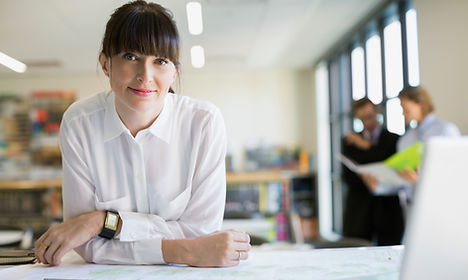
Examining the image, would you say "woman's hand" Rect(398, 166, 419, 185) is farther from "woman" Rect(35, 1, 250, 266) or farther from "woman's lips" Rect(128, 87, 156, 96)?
"woman's lips" Rect(128, 87, 156, 96)

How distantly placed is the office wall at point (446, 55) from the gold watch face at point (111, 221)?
2.28 metres

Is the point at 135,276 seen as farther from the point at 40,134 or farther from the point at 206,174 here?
the point at 40,134

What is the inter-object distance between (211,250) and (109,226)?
0.24 meters

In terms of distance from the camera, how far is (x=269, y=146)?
21.5 feet

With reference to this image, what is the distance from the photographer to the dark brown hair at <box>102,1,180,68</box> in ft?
3.31

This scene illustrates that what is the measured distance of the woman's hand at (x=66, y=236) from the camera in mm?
941

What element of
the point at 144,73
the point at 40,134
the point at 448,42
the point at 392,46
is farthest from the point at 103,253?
the point at 40,134

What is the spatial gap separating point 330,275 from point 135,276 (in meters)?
0.34

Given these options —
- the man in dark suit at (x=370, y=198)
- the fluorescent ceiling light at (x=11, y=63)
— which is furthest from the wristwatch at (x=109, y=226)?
the man in dark suit at (x=370, y=198)

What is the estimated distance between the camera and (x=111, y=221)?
1003mm

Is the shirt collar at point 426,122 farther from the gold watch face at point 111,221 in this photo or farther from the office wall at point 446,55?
the gold watch face at point 111,221

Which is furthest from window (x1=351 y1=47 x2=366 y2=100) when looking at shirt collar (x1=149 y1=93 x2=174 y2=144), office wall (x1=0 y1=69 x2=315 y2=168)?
shirt collar (x1=149 y1=93 x2=174 y2=144)

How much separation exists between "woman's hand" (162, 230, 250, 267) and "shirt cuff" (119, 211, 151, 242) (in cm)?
7

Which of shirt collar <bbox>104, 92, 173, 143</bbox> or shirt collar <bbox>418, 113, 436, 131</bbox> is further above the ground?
shirt collar <bbox>418, 113, 436, 131</bbox>
